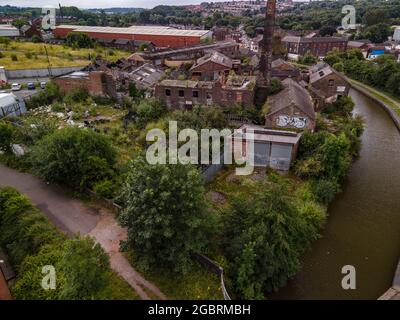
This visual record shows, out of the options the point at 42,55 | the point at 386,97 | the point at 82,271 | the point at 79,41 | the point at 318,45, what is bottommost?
the point at 386,97

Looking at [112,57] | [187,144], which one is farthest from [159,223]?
[112,57]

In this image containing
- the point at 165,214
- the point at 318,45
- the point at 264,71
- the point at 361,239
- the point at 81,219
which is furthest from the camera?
the point at 318,45

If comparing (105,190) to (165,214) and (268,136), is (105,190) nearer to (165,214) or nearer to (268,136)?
(165,214)

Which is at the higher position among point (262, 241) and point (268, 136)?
point (268, 136)

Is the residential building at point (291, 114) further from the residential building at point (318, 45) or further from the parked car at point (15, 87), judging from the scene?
the residential building at point (318, 45)

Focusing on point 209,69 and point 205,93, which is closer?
point 205,93

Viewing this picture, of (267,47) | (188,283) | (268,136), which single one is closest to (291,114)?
(268,136)

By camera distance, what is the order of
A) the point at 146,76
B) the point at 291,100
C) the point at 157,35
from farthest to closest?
the point at 157,35 < the point at 146,76 < the point at 291,100
